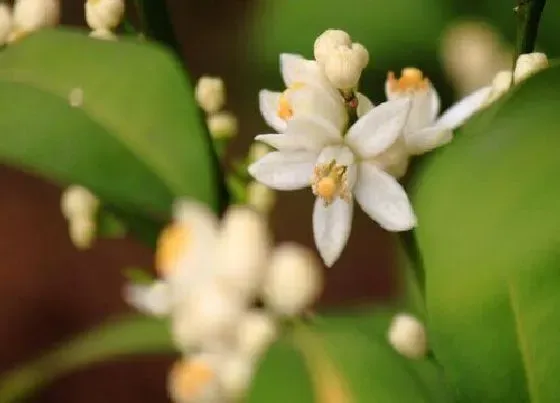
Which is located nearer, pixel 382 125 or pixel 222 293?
pixel 382 125

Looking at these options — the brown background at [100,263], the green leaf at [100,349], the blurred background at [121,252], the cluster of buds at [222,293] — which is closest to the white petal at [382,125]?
the cluster of buds at [222,293]

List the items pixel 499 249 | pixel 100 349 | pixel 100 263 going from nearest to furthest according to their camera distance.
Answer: pixel 499 249, pixel 100 349, pixel 100 263

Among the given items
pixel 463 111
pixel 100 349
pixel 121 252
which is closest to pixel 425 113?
pixel 463 111

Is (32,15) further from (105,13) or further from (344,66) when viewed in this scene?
(344,66)

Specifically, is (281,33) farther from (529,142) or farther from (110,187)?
(529,142)

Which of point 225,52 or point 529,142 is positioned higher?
point 529,142

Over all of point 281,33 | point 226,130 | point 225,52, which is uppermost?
point 226,130

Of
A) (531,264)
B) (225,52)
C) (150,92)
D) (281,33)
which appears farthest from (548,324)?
(225,52)

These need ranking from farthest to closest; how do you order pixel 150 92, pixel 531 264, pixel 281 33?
1. pixel 281 33
2. pixel 150 92
3. pixel 531 264
